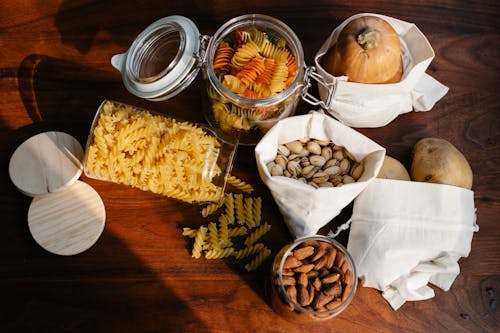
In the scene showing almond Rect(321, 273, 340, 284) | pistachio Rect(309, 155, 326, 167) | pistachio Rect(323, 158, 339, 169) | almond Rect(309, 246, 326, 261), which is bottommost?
almond Rect(321, 273, 340, 284)

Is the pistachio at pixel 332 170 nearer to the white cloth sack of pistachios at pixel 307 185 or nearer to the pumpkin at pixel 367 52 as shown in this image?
the white cloth sack of pistachios at pixel 307 185

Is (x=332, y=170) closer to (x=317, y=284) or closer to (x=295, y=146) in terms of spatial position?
(x=295, y=146)

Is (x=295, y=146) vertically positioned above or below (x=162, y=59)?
below

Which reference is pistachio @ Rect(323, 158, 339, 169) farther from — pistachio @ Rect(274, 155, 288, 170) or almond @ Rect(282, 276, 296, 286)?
almond @ Rect(282, 276, 296, 286)

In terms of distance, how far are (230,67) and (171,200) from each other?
27cm

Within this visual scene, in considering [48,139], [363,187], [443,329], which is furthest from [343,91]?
[48,139]

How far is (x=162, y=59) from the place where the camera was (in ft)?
2.91

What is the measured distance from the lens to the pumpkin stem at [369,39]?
0.84m

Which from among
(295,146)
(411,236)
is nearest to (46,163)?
(295,146)

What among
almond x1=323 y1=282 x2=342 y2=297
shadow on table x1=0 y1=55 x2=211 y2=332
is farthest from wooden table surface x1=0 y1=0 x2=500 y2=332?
almond x1=323 y1=282 x2=342 y2=297

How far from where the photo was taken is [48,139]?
93cm

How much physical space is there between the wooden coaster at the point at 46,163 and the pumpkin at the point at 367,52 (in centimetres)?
50

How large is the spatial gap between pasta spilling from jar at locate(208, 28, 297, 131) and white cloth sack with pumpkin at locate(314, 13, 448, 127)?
87 millimetres

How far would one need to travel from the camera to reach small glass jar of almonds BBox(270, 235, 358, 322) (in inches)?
30.2
